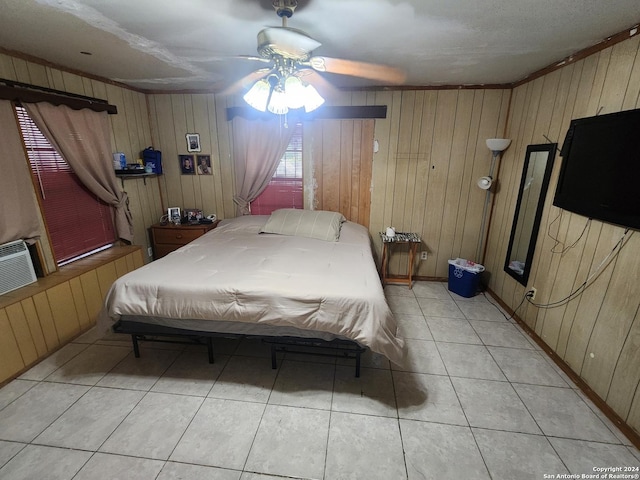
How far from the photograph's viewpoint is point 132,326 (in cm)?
222

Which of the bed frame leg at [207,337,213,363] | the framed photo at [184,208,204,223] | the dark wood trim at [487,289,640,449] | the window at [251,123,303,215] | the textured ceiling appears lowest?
the dark wood trim at [487,289,640,449]

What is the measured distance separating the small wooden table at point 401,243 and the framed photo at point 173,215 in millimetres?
2726

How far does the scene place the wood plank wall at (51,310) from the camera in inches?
84.1

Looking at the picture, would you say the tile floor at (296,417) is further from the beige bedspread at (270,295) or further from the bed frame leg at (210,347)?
the beige bedspread at (270,295)

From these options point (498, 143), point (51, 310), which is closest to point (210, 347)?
point (51, 310)

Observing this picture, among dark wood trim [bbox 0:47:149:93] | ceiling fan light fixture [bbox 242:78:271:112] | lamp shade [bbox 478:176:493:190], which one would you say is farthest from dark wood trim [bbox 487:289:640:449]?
dark wood trim [bbox 0:47:149:93]

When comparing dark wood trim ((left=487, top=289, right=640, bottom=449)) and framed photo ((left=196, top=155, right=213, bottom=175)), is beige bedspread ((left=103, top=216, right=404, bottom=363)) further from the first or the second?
framed photo ((left=196, top=155, right=213, bottom=175))

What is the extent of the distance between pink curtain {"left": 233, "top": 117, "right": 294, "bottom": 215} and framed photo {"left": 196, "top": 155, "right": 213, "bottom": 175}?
38 centimetres

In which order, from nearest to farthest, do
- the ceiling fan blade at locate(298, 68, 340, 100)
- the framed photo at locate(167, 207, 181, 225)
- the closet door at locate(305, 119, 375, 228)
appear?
the ceiling fan blade at locate(298, 68, 340, 100) → the closet door at locate(305, 119, 375, 228) → the framed photo at locate(167, 207, 181, 225)

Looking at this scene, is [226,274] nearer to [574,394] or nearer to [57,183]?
[57,183]

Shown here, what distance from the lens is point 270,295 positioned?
1.99m

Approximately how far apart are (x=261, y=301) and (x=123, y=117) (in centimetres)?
302

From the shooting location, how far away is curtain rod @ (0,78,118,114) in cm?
222

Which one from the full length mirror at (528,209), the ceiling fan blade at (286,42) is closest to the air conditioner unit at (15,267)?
the ceiling fan blade at (286,42)
